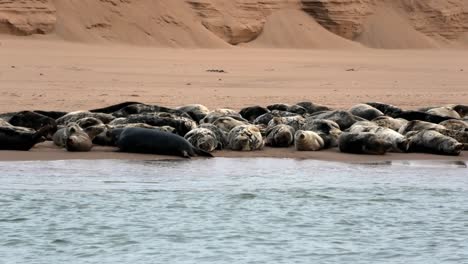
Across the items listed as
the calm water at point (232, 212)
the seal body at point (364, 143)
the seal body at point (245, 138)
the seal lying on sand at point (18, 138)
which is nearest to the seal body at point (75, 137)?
the seal lying on sand at point (18, 138)

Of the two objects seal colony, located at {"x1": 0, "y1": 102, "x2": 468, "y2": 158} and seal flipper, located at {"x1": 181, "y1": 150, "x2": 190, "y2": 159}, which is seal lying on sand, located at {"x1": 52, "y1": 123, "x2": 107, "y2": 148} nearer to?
seal colony, located at {"x1": 0, "y1": 102, "x2": 468, "y2": 158}

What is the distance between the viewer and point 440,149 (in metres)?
12.3

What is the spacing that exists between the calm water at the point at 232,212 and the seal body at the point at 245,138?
0.46 meters

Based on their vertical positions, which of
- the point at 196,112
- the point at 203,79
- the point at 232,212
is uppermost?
the point at 203,79

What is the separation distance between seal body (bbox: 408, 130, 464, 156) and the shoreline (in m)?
0.07

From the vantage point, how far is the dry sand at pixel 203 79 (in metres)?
16.4

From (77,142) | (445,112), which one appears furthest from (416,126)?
(77,142)

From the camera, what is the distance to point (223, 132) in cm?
1256

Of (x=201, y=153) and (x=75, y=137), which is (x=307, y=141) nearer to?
(x=201, y=153)

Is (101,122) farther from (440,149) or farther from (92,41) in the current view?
(92,41)

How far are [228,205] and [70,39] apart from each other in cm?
1950

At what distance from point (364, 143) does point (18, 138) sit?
387 cm

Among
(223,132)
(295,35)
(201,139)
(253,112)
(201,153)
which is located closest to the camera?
(201,153)

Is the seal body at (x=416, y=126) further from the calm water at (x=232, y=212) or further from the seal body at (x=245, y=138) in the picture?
the seal body at (x=245, y=138)
